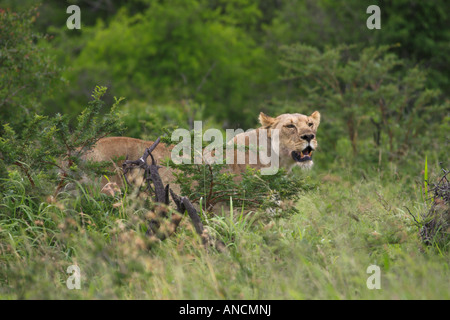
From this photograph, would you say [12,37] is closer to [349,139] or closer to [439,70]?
[349,139]

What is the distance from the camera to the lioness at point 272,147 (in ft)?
22.7

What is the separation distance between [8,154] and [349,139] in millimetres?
7588

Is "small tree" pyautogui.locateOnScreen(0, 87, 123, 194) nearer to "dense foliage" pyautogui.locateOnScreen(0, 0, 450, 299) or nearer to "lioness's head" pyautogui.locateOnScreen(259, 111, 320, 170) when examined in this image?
"dense foliage" pyautogui.locateOnScreen(0, 0, 450, 299)

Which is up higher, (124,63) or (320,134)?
(124,63)

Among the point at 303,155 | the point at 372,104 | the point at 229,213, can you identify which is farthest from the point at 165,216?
the point at 372,104

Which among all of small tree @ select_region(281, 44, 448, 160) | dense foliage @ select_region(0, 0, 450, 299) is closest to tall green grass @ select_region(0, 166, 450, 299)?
dense foliage @ select_region(0, 0, 450, 299)

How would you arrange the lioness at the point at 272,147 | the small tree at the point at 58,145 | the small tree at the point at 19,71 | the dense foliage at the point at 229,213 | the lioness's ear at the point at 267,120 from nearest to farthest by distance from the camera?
the dense foliage at the point at 229,213
the small tree at the point at 58,145
the lioness at the point at 272,147
the lioness's ear at the point at 267,120
the small tree at the point at 19,71

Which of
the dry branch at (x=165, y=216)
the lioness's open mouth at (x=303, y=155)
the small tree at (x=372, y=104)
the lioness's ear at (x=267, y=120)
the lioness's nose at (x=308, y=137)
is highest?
the small tree at (x=372, y=104)

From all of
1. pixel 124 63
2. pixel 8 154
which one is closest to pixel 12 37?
pixel 8 154

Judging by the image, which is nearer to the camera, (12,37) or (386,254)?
(386,254)

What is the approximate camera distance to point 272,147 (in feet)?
23.7

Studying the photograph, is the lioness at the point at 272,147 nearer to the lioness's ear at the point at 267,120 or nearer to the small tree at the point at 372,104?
the lioness's ear at the point at 267,120

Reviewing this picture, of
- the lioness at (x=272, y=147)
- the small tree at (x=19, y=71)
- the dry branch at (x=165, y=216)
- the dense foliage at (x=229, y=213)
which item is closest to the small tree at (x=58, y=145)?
the dense foliage at (x=229, y=213)
